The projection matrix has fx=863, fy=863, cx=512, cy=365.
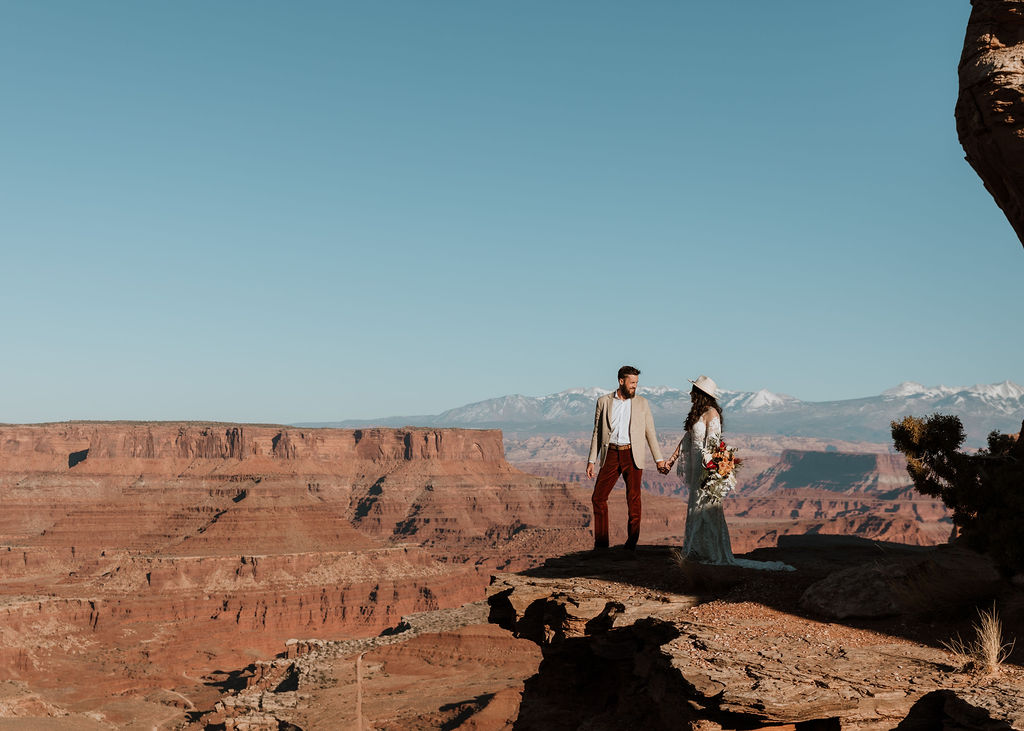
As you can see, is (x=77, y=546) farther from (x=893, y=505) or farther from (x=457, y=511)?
(x=893, y=505)

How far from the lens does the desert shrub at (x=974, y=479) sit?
881cm

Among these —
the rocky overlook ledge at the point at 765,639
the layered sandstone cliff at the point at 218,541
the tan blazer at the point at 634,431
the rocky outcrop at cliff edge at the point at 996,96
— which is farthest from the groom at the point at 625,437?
the layered sandstone cliff at the point at 218,541

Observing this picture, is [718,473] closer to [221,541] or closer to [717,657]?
[717,657]

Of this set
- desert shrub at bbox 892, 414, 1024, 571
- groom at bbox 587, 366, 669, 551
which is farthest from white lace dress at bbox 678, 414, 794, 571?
desert shrub at bbox 892, 414, 1024, 571

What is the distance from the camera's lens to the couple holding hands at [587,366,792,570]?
1184cm

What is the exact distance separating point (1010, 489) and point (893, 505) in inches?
7404

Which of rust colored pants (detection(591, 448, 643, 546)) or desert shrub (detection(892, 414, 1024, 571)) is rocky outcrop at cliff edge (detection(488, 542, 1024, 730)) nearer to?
rust colored pants (detection(591, 448, 643, 546))

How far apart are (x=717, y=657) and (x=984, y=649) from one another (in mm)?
2360

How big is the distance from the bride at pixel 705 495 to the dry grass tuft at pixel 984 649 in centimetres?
347

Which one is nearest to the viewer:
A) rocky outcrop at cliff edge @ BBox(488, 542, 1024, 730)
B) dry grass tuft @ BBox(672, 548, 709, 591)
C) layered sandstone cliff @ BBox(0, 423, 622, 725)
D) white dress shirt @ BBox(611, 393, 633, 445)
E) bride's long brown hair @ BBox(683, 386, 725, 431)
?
rocky outcrop at cliff edge @ BBox(488, 542, 1024, 730)

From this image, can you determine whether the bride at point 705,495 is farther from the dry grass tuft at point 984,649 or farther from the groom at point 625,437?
the dry grass tuft at point 984,649

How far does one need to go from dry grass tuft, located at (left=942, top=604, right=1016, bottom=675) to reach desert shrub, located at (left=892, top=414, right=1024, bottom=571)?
2.78ft

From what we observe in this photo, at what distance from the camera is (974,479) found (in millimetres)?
10156

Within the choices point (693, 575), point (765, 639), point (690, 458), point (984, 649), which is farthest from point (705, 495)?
point (984, 649)
